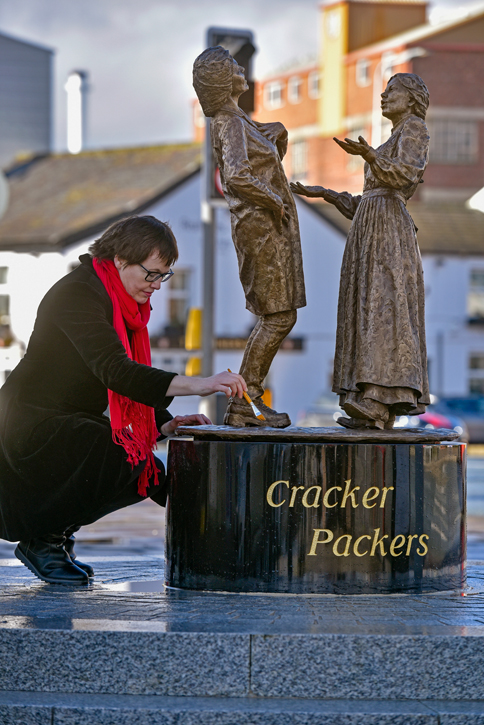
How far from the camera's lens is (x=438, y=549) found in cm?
545

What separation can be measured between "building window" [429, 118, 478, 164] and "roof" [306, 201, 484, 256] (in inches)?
209

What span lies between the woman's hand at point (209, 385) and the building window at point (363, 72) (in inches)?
1632

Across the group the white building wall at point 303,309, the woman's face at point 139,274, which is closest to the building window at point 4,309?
the white building wall at point 303,309

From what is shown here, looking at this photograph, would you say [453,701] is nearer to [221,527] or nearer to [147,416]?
[221,527]

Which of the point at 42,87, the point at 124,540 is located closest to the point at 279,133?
the point at 124,540

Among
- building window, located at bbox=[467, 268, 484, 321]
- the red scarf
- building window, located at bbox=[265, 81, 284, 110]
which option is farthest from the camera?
building window, located at bbox=[265, 81, 284, 110]

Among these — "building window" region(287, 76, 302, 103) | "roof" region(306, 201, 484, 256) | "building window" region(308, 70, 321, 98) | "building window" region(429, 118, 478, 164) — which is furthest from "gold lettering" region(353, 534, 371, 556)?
"building window" region(287, 76, 302, 103)

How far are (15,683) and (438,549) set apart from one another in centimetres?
218

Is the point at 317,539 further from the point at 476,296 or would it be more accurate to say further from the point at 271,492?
the point at 476,296

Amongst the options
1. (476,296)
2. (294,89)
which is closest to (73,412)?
(476,296)

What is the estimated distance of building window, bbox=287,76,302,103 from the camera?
51375mm

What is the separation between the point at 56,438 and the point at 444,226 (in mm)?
31765

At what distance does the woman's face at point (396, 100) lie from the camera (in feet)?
19.7

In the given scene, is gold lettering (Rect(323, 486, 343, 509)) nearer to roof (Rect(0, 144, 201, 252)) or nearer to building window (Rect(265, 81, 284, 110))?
roof (Rect(0, 144, 201, 252))
